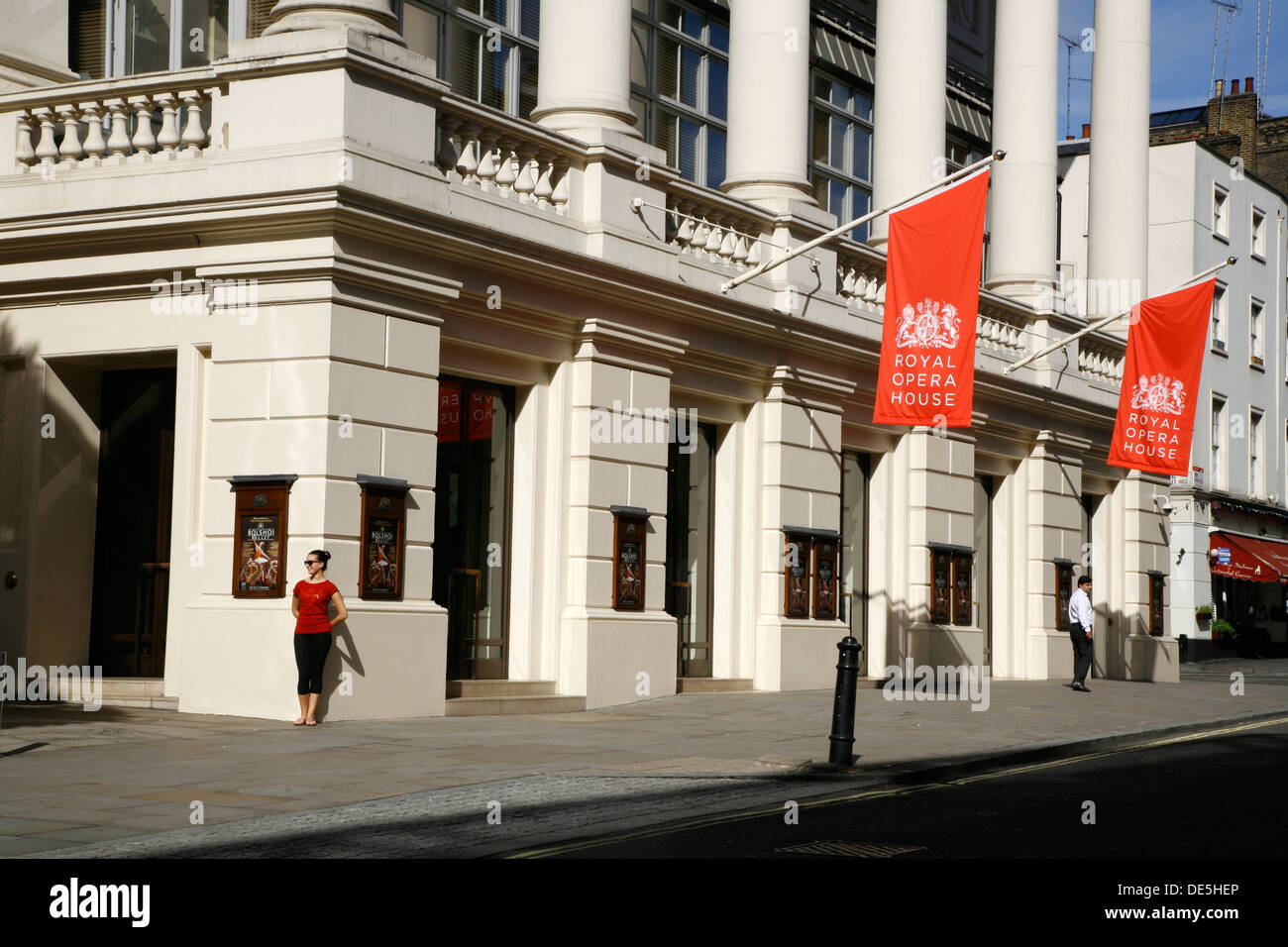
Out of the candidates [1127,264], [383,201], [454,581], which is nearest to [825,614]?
[454,581]

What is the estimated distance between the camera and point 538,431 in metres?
19.3

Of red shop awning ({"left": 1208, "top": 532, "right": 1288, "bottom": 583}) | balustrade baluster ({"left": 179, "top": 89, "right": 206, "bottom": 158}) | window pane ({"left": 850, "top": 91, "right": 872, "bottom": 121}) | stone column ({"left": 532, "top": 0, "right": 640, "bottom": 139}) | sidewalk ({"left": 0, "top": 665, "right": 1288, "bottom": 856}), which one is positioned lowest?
sidewalk ({"left": 0, "top": 665, "right": 1288, "bottom": 856})

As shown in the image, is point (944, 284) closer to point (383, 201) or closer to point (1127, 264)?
point (383, 201)

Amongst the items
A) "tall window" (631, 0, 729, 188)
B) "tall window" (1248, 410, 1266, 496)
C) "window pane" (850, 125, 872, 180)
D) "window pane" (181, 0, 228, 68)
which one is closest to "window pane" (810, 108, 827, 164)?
"window pane" (850, 125, 872, 180)

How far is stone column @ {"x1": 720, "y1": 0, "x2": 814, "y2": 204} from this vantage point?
2255 centimetres

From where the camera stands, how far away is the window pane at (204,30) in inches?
805

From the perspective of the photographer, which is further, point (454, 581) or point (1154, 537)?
point (1154, 537)

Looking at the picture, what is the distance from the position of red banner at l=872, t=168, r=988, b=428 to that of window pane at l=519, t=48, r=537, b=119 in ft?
20.0

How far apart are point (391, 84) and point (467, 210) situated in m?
1.54

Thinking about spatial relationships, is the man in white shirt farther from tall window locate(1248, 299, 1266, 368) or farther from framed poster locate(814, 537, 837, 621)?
tall window locate(1248, 299, 1266, 368)

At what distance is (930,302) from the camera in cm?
2102

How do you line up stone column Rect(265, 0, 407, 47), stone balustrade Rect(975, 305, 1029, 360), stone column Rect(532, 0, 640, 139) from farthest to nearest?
stone balustrade Rect(975, 305, 1029, 360), stone column Rect(532, 0, 640, 139), stone column Rect(265, 0, 407, 47)

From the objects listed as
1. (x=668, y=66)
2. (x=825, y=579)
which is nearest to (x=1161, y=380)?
(x=825, y=579)
